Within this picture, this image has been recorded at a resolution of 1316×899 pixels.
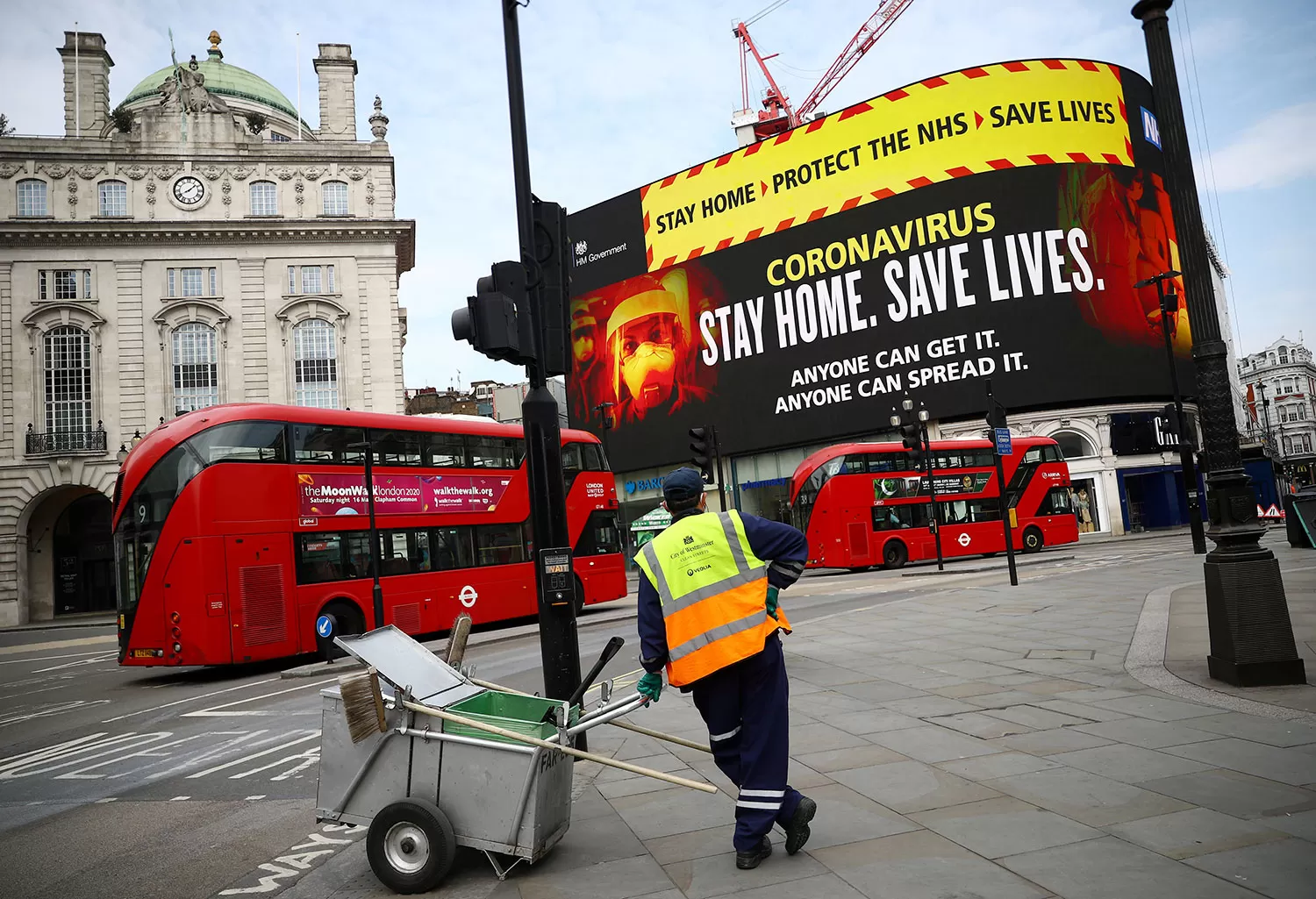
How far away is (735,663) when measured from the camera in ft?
12.7

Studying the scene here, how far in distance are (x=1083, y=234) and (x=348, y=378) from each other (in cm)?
3305

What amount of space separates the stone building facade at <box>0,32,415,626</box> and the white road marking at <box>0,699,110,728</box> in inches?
1199

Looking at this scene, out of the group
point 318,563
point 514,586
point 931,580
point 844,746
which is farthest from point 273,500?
point 931,580

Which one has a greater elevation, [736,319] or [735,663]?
[736,319]

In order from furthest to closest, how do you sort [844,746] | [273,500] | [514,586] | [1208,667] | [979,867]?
[514,586] < [273,500] < [1208,667] < [844,746] < [979,867]

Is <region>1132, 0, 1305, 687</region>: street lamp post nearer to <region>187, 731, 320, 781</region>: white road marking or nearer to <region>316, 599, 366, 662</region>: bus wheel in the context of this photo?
<region>187, 731, 320, 781</region>: white road marking

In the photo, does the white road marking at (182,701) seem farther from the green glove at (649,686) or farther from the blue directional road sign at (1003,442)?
the blue directional road sign at (1003,442)

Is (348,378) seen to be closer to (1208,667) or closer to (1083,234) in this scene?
(1083,234)

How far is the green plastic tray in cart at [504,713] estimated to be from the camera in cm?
387

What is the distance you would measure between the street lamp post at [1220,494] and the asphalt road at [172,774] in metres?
5.83

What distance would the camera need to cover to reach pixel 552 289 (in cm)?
625

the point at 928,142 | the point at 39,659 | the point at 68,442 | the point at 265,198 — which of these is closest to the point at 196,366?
the point at 68,442

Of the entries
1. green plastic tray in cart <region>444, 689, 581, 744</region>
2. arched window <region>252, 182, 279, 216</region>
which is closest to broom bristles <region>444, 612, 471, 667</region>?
green plastic tray in cart <region>444, 689, 581, 744</region>

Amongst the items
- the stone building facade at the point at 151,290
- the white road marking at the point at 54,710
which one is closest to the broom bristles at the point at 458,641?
the white road marking at the point at 54,710
